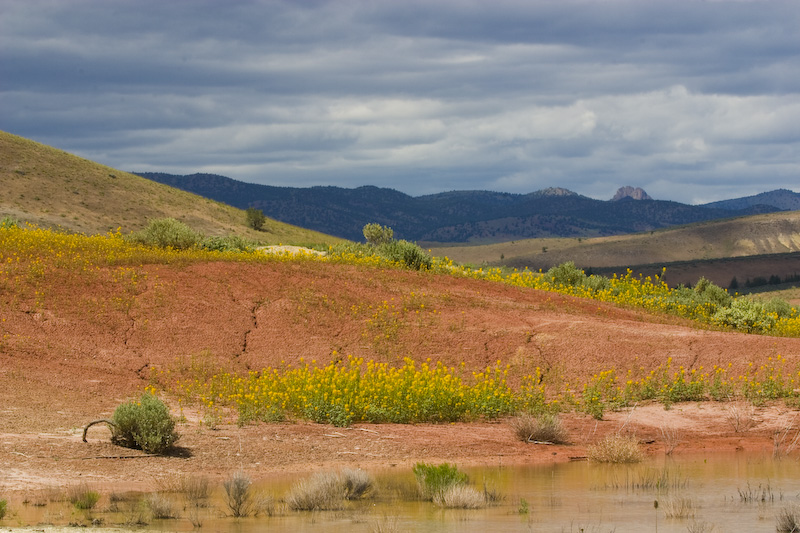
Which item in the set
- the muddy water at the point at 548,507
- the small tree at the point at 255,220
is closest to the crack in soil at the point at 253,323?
the muddy water at the point at 548,507

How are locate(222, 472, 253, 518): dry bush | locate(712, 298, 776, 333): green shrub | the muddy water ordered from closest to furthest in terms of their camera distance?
the muddy water
locate(222, 472, 253, 518): dry bush
locate(712, 298, 776, 333): green shrub

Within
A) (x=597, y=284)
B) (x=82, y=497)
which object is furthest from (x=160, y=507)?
(x=597, y=284)

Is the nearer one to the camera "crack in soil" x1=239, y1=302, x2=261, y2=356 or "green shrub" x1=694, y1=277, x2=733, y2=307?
"crack in soil" x1=239, y1=302, x2=261, y2=356

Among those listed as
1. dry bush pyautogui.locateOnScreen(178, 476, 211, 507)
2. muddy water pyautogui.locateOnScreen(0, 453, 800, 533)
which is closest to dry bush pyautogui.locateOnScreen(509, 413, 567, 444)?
muddy water pyautogui.locateOnScreen(0, 453, 800, 533)

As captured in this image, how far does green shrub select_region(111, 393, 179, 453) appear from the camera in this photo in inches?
522

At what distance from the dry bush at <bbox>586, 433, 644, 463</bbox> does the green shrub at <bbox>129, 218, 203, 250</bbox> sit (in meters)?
16.4

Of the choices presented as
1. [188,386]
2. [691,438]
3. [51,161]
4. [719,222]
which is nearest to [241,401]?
[188,386]

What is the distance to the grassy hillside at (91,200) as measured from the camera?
65.1 m

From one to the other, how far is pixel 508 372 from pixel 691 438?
15.1ft

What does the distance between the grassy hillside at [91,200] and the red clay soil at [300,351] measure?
41023 millimetres

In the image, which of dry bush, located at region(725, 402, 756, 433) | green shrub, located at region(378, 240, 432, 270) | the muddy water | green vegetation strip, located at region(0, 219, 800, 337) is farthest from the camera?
green shrub, located at region(378, 240, 432, 270)

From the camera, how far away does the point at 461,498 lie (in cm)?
1077

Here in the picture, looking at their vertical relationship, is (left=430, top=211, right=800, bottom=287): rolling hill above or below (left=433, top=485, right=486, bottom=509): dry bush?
above

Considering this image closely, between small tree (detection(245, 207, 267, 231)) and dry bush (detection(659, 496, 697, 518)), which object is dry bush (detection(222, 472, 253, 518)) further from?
small tree (detection(245, 207, 267, 231))
